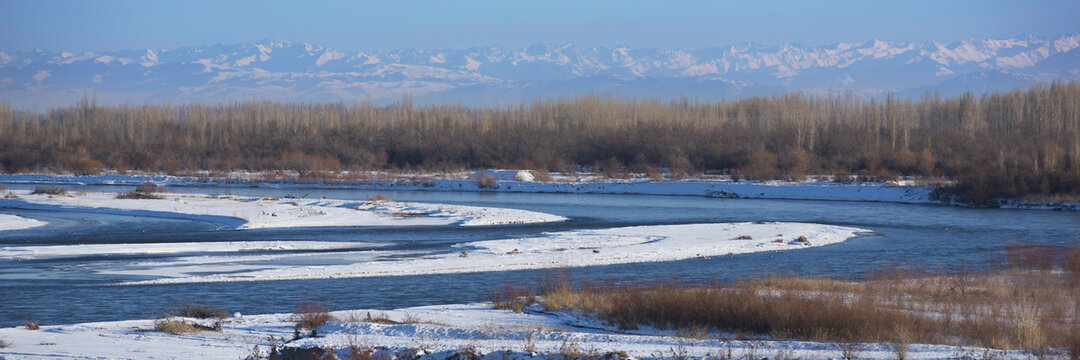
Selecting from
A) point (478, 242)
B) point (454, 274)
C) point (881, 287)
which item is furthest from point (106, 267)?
point (881, 287)

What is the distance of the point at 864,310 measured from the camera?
12039 millimetres

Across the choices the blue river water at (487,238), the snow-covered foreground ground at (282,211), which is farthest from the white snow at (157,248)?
the snow-covered foreground ground at (282,211)

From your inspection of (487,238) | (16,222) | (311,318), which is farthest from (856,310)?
(16,222)

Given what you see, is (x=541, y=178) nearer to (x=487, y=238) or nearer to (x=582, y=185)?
(x=582, y=185)

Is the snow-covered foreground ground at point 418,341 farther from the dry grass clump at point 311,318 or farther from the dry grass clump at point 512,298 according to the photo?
the dry grass clump at point 512,298

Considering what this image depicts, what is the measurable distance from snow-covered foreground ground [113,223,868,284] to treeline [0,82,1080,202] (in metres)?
19.2

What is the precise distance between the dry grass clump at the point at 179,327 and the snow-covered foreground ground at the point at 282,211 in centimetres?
1842

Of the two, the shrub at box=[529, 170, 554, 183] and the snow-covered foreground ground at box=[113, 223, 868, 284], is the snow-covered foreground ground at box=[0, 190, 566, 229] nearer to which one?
the snow-covered foreground ground at box=[113, 223, 868, 284]

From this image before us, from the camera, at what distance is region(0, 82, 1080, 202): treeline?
6313 centimetres

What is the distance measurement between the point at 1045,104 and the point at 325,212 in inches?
2808

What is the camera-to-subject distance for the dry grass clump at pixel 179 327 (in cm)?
1176

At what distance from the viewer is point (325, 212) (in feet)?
113

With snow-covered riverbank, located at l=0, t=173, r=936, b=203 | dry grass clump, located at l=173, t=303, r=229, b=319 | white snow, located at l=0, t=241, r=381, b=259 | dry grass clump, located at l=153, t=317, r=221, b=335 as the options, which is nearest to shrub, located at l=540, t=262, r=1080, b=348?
dry grass clump, located at l=173, t=303, r=229, b=319

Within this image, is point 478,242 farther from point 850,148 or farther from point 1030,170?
point 850,148
